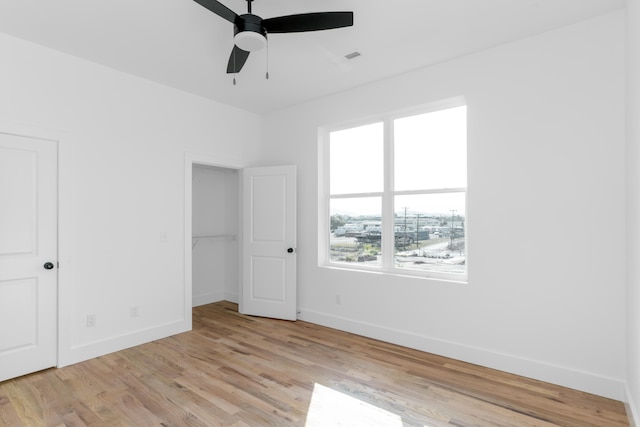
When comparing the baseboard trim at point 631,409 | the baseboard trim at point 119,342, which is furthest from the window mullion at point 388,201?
the baseboard trim at point 119,342

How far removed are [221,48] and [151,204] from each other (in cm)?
191

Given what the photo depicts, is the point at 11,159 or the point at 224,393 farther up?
the point at 11,159

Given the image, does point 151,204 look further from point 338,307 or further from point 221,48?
point 338,307

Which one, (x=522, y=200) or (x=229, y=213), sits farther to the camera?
(x=229, y=213)

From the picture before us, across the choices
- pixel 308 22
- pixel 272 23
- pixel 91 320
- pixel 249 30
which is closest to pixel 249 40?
pixel 249 30

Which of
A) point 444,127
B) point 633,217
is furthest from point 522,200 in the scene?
point 444,127

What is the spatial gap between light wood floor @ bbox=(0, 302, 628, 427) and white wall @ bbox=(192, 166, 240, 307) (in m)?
1.85

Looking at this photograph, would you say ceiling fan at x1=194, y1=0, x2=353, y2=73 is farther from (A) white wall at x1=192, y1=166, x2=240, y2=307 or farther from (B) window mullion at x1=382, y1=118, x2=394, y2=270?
Answer: (A) white wall at x1=192, y1=166, x2=240, y2=307

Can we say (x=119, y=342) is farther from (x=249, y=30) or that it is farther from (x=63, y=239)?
(x=249, y=30)

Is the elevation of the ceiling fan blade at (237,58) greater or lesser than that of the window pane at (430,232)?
greater

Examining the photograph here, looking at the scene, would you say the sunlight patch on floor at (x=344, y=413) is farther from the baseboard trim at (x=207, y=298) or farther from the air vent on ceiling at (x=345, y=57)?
the baseboard trim at (x=207, y=298)

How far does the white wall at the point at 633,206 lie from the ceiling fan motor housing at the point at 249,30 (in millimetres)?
2297

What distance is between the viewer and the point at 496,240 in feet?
9.99

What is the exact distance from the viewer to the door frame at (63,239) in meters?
3.08
